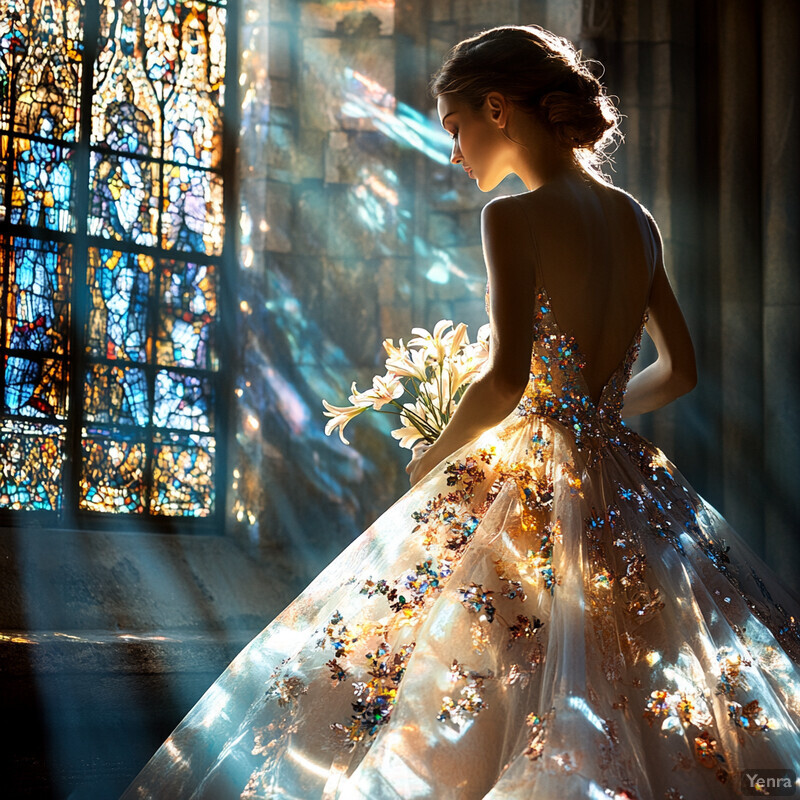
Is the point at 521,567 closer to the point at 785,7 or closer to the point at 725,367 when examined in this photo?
the point at 725,367

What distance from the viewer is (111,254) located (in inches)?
165

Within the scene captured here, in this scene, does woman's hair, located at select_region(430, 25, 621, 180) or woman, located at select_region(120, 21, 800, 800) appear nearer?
woman, located at select_region(120, 21, 800, 800)

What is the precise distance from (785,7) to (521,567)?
123 inches

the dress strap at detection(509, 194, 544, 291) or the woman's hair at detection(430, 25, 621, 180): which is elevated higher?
the woman's hair at detection(430, 25, 621, 180)

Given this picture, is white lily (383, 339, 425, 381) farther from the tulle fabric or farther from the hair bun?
the hair bun

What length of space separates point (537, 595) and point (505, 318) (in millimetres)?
486

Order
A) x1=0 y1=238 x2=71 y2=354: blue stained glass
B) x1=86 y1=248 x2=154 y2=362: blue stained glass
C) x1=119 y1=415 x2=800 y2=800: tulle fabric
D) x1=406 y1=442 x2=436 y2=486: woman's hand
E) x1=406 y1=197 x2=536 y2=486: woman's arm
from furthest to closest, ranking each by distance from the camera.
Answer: x1=86 y1=248 x2=154 y2=362: blue stained glass < x1=0 y1=238 x2=71 y2=354: blue stained glass < x1=406 y1=442 x2=436 y2=486: woman's hand < x1=406 y1=197 x2=536 y2=486: woman's arm < x1=119 y1=415 x2=800 y2=800: tulle fabric

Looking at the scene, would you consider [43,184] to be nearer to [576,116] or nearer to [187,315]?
[187,315]

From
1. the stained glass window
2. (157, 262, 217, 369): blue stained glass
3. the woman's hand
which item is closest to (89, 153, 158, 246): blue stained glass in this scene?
the stained glass window

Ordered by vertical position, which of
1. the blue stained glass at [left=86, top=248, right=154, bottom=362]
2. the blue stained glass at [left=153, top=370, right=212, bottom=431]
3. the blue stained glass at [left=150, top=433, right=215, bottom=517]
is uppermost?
the blue stained glass at [left=86, top=248, right=154, bottom=362]

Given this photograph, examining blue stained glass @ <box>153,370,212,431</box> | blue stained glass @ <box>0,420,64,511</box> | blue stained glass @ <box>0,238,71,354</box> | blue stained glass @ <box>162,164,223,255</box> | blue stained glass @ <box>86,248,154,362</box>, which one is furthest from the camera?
blue stained glass @ <box>162,164,223,255</box>

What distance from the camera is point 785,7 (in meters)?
4.00

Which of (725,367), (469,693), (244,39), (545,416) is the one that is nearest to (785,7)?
(725,367)

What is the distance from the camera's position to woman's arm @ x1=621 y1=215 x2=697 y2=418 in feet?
7.05
